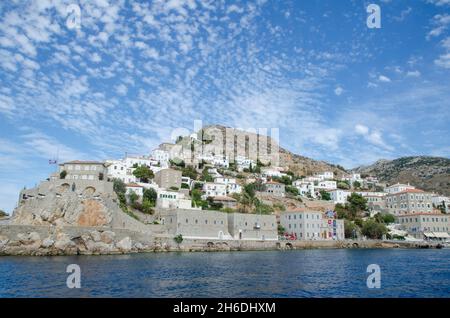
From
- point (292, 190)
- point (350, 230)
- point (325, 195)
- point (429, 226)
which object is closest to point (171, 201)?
point (350, 230)

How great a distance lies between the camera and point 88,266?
1113 inches

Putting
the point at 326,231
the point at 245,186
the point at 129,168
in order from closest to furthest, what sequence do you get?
the point at 326,231 → the point at 129,168 → the point at 245,186

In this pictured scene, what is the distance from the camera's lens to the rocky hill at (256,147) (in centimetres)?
11759

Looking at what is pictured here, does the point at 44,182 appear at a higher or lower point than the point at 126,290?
higher

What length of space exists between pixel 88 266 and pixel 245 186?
51396mm

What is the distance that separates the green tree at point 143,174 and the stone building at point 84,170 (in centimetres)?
1275

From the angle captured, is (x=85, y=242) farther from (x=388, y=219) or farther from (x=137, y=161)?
(x=388, y=219)

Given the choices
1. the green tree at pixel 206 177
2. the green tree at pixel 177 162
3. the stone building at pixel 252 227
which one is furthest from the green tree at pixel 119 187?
the green tree at pixel 177 162

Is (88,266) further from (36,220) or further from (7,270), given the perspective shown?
(36,220)

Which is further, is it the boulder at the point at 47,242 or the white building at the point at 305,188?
the white building at the point at 305,188

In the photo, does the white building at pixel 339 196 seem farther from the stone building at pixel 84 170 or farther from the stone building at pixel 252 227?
the stone building at pixel 84 170

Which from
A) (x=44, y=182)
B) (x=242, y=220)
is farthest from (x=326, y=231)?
(x=44, y=182)
